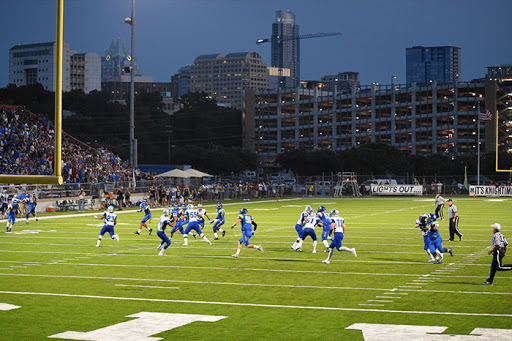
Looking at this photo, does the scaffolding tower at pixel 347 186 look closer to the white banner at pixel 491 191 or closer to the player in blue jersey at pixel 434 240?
the white banner at pixel 491 191

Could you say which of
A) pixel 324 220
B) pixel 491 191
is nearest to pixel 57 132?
pixel 324 220

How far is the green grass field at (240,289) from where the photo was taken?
38.9 feet

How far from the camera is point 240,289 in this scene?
15617 mm

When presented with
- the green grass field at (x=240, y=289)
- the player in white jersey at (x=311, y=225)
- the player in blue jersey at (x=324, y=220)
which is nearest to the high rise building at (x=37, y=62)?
the green grass field at (x=240, y=289)

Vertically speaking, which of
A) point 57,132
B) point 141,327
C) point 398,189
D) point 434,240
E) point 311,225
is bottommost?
point 141,327

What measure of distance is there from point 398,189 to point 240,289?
2097 inches

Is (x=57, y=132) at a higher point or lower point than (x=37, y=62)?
lower

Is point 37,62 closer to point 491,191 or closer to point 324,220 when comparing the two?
point 324,220

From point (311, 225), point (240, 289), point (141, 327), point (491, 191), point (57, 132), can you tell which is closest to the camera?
point (57, 132)

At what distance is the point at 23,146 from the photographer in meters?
12.1

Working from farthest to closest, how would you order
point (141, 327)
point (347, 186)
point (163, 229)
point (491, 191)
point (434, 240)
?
point (347, 186) → point (491, 191) → point (163, 229) → point (434, 240) → point (141, 327)

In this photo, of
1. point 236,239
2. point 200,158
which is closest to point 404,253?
point 236,239

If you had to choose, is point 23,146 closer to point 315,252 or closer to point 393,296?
point 393,296

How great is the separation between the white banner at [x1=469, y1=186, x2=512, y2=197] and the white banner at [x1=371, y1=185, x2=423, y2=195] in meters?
4.74
